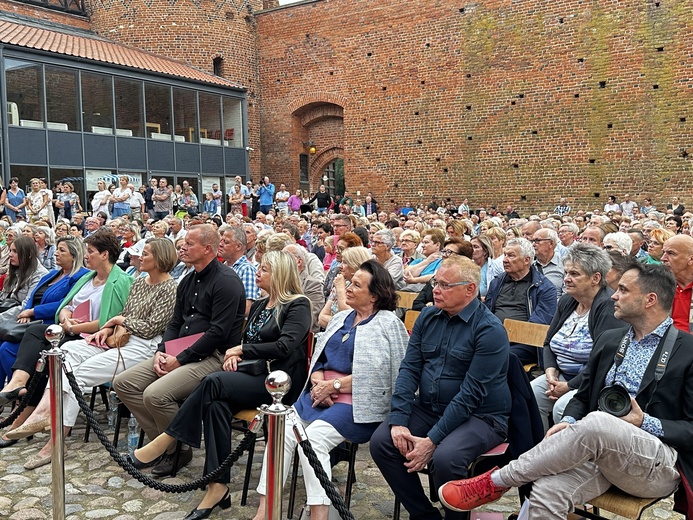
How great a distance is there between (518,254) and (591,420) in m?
2.39

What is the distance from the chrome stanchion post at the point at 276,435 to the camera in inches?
98.6

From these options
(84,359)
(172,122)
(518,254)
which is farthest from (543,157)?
(84,359)

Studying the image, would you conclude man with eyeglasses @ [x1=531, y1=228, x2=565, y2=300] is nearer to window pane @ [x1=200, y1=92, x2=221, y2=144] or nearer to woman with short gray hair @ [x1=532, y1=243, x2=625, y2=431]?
woman with short gray hair @ [x1=532, y1=243, x2=625, y2=431]

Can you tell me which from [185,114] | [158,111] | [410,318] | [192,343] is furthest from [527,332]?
[185,114]

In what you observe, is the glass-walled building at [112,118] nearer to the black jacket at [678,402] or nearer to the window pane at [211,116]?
the window pane at [211,116]

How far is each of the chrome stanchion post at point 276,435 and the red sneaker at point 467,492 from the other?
82cm

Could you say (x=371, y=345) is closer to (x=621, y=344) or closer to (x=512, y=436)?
(x=512, y=436)

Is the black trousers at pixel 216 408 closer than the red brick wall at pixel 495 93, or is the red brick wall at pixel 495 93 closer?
the black trousers at pixel 216 408

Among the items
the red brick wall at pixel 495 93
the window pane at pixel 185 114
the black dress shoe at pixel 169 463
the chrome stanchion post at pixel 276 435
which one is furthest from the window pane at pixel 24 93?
the chrome stanchion post at pixel 276 435

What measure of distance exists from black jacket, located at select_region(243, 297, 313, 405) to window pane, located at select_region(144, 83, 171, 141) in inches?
683

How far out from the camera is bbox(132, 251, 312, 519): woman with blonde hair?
3.86 metres

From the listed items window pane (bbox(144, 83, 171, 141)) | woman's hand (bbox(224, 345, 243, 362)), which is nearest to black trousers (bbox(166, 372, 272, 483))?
woman's hand (bbox(224, 345, 243, 362))

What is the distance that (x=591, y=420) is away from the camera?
2734 millimetres

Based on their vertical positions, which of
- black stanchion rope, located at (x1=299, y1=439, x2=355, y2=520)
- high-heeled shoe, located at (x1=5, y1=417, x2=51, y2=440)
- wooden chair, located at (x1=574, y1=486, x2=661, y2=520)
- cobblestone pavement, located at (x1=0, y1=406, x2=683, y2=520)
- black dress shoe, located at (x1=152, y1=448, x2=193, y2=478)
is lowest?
cobblestone pavement, located at (x1=0, y1=406, x2=683, y2=520)
